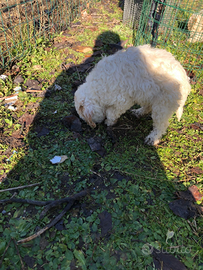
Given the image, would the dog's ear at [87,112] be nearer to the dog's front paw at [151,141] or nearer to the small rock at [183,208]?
the dog's front paw at [151,141]

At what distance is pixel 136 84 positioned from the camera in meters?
3.09

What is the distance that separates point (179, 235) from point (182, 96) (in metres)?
2.02

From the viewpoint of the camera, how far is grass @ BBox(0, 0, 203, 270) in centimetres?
222

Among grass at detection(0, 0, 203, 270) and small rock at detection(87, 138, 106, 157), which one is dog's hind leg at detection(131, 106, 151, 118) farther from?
small rock at detection(87, 138, 106, 157)

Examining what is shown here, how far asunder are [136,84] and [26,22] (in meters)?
3.57

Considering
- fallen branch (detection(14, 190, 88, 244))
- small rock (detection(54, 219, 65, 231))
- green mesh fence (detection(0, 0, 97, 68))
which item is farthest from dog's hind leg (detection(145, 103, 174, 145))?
green mesh fence (detection(0, 0, 97, 68))

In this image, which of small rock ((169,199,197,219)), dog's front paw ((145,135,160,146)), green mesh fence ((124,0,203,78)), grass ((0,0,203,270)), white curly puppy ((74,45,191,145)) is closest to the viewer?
grass ((0,0,203,270))

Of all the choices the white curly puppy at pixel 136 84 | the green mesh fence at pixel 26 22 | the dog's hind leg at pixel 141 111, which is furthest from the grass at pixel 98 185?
the green mesh fence at pixel 26 22

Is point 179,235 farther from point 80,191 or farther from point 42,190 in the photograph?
point 42,190

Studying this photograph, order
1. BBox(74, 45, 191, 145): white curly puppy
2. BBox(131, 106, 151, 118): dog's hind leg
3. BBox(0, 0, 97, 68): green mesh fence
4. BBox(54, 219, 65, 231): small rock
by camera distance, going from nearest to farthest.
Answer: BBox(54, 219, 65, 231): small rock → BBox(74, 45, 191, 145): white curly puppy → BBox(131, 106, 151, 118): dog's hind leg → BBox(0, 0, 97, 68): green mesh fence

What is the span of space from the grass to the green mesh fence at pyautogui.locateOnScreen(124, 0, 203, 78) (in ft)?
5.49

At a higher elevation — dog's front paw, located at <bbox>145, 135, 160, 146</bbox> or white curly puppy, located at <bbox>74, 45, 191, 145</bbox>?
white curly puppy, located at <bbox>74, 45, 191, 145</bbox>

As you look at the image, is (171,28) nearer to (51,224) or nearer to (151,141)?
(151,141)

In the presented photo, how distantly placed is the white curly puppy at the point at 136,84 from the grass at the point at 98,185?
0.65 meters
